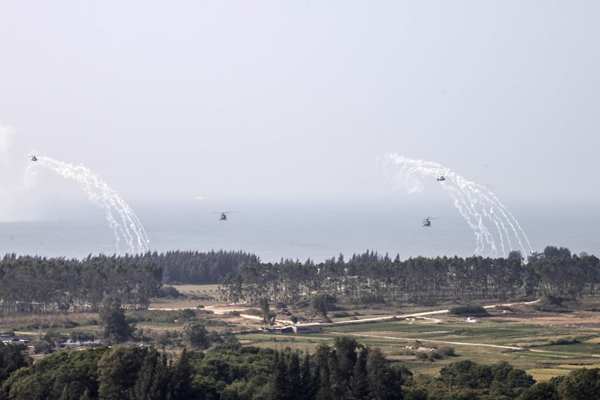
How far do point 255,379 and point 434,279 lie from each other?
76763mm

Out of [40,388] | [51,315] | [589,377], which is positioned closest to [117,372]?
[40,388]

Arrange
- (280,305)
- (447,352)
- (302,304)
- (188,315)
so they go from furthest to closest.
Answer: (302,304)
(280,305)
(188,315)
(447,352)

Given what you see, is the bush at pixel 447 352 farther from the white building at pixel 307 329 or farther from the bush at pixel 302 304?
the bush at pixel 302 304

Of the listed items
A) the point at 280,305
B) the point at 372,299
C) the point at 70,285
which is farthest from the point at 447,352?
the point at 70,285

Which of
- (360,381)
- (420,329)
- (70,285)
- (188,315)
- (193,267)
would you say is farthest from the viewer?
(193,267)

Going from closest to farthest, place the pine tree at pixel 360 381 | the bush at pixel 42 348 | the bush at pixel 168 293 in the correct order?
the pine tree at pixel 360 381 → the bush at pixel 42 348 → the bush at pixel 168 293

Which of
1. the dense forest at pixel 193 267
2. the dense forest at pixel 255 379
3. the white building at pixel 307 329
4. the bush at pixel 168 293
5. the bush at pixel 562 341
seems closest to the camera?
the dense forest at pixel 255 379

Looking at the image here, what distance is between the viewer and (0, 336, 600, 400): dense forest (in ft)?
160

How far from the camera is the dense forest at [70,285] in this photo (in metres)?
111

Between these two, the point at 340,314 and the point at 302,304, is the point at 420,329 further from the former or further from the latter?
the point at 302,304

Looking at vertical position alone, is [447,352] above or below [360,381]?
above

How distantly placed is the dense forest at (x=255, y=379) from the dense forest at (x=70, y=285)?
53191mm

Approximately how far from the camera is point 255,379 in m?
57.6

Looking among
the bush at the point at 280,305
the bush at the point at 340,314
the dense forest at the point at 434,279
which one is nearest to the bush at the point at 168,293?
the dense forest at the point at 434,279
